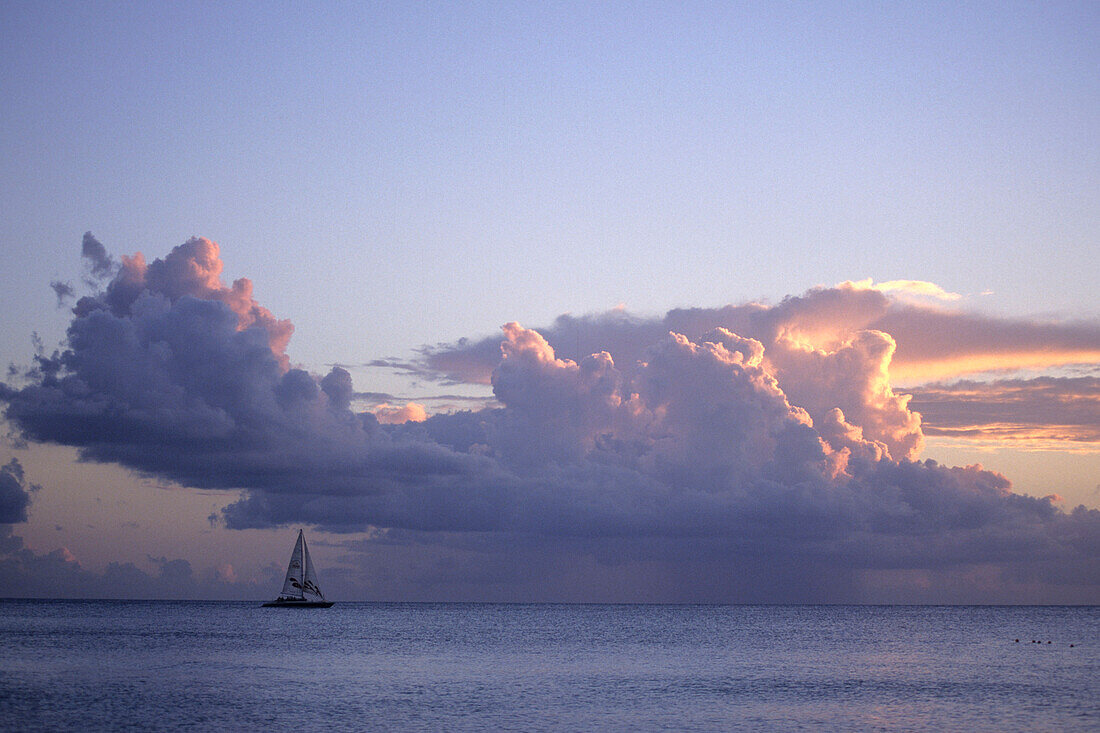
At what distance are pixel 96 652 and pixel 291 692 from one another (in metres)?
57.1

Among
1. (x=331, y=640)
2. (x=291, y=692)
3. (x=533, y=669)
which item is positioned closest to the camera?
(x=291, y=692)

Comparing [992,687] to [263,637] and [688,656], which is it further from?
[263,637]

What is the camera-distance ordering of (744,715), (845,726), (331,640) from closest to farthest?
1. (845,726)
2. (744,715)
3. (331,640)

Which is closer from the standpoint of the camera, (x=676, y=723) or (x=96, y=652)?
(x=676, y=723)

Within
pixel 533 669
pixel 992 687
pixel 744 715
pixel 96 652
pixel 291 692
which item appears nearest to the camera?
pixel 744 715

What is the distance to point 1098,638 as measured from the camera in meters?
199

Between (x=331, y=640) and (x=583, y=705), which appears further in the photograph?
(x=331, y=640)

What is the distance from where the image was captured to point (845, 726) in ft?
237

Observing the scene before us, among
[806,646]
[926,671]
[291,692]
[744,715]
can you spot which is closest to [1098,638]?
[806,646]

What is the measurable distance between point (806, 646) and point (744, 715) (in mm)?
96718

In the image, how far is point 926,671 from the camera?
11694 cm

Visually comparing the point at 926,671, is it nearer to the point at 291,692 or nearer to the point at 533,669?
the point at 533,669

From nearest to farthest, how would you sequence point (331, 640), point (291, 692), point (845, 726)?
1. point (845, 726)
2. point (291, 692)
3. point (331, 640)

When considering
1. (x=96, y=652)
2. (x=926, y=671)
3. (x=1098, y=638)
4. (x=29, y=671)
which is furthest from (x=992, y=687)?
(x=1098, y=638)
